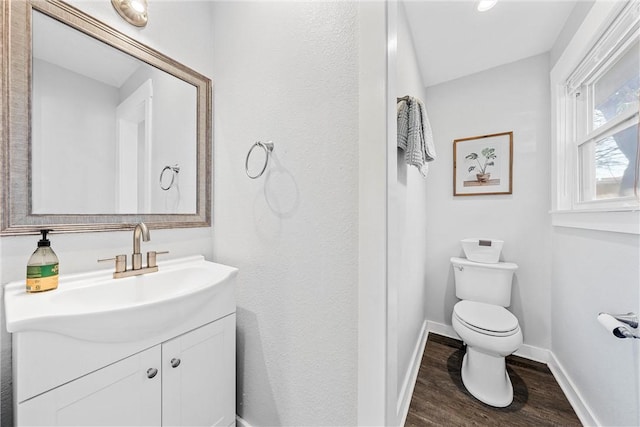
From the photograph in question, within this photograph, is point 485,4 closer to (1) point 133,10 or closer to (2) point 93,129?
(1) point 133,10

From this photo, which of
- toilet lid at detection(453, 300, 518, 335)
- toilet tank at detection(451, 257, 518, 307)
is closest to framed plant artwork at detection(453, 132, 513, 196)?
toilet tank at detection(451, 257, 518, 307)

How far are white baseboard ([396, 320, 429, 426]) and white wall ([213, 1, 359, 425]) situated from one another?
26.7 inches

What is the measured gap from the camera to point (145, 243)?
102 cm

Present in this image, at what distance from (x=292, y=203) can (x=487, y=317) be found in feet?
5.12

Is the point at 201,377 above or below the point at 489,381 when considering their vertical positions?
above

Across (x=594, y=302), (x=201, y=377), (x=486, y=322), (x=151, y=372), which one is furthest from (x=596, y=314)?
(x=151, y=372)

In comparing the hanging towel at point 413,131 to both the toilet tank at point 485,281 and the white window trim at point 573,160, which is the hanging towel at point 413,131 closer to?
the white window trim at point 573,160

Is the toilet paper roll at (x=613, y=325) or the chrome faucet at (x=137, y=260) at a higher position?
the chrome faucet at (x=137, y=260)

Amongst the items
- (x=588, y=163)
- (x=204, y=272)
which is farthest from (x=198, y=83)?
(x=588, y=163)

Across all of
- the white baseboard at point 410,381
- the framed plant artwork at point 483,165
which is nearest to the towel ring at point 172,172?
the white baseboard at point 410,381

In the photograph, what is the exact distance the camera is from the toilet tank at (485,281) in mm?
1815

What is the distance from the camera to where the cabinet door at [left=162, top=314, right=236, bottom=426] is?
772 millimetres

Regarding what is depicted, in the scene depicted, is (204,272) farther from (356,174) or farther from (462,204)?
(462,204)

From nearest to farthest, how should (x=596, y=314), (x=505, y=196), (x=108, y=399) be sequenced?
(x=108, y=399)
(x=596, y=314)
(x=505, y=196)
